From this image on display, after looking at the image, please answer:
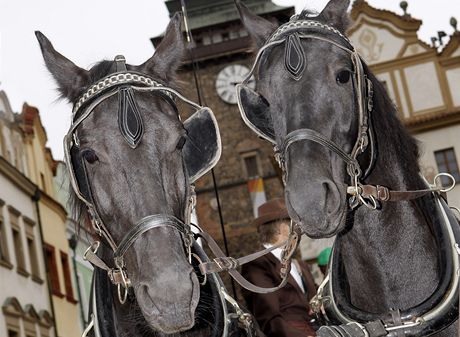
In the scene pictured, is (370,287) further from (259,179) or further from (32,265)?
(259,179)

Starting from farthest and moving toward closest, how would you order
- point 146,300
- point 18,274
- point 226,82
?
point 226,82, point 18,274, point 146,300

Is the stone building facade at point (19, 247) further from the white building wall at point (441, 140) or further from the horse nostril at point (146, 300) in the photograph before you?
the horse nostril at point (146, 300)

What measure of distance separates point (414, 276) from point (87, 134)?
63.2 inches

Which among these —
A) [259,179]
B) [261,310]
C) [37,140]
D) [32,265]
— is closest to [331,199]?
[261,310]

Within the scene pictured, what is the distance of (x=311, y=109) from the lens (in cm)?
444

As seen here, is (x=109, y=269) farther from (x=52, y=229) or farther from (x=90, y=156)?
(x=52, y=229)

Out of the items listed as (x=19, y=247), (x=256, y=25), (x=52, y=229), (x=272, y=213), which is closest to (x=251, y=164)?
(x=52, y=229)

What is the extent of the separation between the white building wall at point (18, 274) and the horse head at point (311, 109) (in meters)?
18.9

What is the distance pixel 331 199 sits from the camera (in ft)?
13.8

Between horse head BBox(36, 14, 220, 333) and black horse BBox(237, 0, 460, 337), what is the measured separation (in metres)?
0.41

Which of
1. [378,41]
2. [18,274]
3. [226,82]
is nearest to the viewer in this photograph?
[18,274]

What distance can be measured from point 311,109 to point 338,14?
0.72m

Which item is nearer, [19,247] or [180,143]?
[180,143]

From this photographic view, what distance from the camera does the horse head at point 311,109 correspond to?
4.18m
